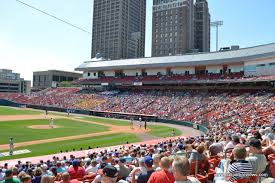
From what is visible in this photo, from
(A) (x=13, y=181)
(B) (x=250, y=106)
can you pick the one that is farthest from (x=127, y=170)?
(B) (x=250, y=106)

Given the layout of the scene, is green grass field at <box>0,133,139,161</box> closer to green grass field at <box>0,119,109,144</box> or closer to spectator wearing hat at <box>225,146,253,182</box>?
green grass field at <box>0,119,109,144</box>

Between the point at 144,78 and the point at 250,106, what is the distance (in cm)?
3602

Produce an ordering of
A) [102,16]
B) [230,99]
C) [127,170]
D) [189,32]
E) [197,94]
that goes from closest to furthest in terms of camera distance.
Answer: [127,170] < [230,99] < [197,94] < [189,32] < [102,16]

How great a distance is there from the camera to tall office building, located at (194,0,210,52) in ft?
574

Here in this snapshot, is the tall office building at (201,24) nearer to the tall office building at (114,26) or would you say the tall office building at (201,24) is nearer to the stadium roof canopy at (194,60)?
the tall office building at (114,26)

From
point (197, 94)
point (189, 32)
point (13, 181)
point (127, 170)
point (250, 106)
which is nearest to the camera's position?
point (13, 181)

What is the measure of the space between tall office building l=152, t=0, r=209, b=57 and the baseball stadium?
75924 mm

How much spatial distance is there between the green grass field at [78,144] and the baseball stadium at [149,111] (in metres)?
0.09

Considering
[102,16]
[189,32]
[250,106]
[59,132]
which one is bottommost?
[59,132]

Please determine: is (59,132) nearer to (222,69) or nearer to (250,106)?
(250,106)

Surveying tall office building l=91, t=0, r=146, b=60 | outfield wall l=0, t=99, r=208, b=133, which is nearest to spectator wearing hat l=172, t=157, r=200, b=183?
outfield wall l=0, t=99, r=208, b=133

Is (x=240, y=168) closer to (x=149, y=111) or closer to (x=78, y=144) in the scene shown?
(x=78, y=144)

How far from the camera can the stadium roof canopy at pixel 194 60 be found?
58.3 m

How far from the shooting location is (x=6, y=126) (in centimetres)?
4675
